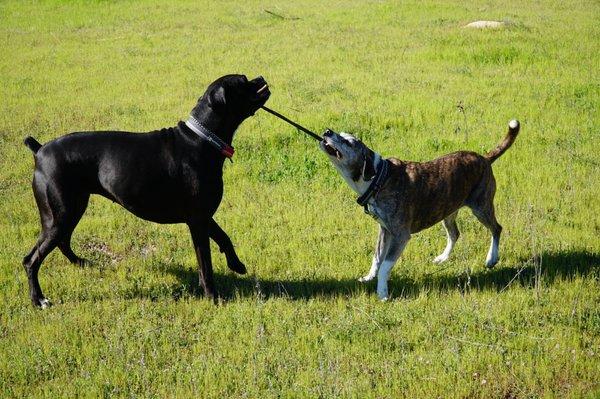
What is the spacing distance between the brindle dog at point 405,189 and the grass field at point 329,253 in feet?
1.53

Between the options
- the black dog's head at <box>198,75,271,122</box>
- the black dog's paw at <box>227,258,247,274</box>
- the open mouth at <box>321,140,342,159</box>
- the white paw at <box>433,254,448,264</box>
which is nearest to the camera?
the open mouth at <box>321,140,342,159</box>

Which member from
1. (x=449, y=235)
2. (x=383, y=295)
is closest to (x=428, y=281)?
(x=383, y=295)

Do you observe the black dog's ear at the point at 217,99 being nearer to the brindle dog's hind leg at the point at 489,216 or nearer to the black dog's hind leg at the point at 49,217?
the black dog's hind leg at the point at 49,217

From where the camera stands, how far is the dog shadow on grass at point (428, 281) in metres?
7.48

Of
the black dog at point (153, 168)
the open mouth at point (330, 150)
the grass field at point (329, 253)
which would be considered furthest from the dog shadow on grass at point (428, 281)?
the open mouth at point (330, 150)

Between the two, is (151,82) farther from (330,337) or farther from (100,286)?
(330,337)

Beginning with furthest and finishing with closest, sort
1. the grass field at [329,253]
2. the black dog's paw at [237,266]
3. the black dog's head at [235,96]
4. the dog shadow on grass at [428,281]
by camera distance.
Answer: the black dog's paw at [237,266] < the dog shadow on grass at [428,281] < the black dog's head at [235,96] < the grass field at [329,253]

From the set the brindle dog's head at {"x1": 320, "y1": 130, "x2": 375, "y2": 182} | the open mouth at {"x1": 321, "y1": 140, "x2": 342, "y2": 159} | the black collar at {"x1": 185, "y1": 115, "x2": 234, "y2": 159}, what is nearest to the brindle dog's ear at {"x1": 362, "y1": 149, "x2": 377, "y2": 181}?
the brindle dog's head at {"x1": 320, "y1": 130, "x2": 375, "y2": 182}

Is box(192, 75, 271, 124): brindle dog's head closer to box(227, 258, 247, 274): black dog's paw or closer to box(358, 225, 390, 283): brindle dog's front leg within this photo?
box(227, 258, 247, 274): black dog's paw

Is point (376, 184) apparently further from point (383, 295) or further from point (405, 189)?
point (383, 295)

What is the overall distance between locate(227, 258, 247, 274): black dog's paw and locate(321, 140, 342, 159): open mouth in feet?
5.77

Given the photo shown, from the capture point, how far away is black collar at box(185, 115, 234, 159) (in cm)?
709

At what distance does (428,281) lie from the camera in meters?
7.72

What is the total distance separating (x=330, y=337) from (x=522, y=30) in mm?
15531
